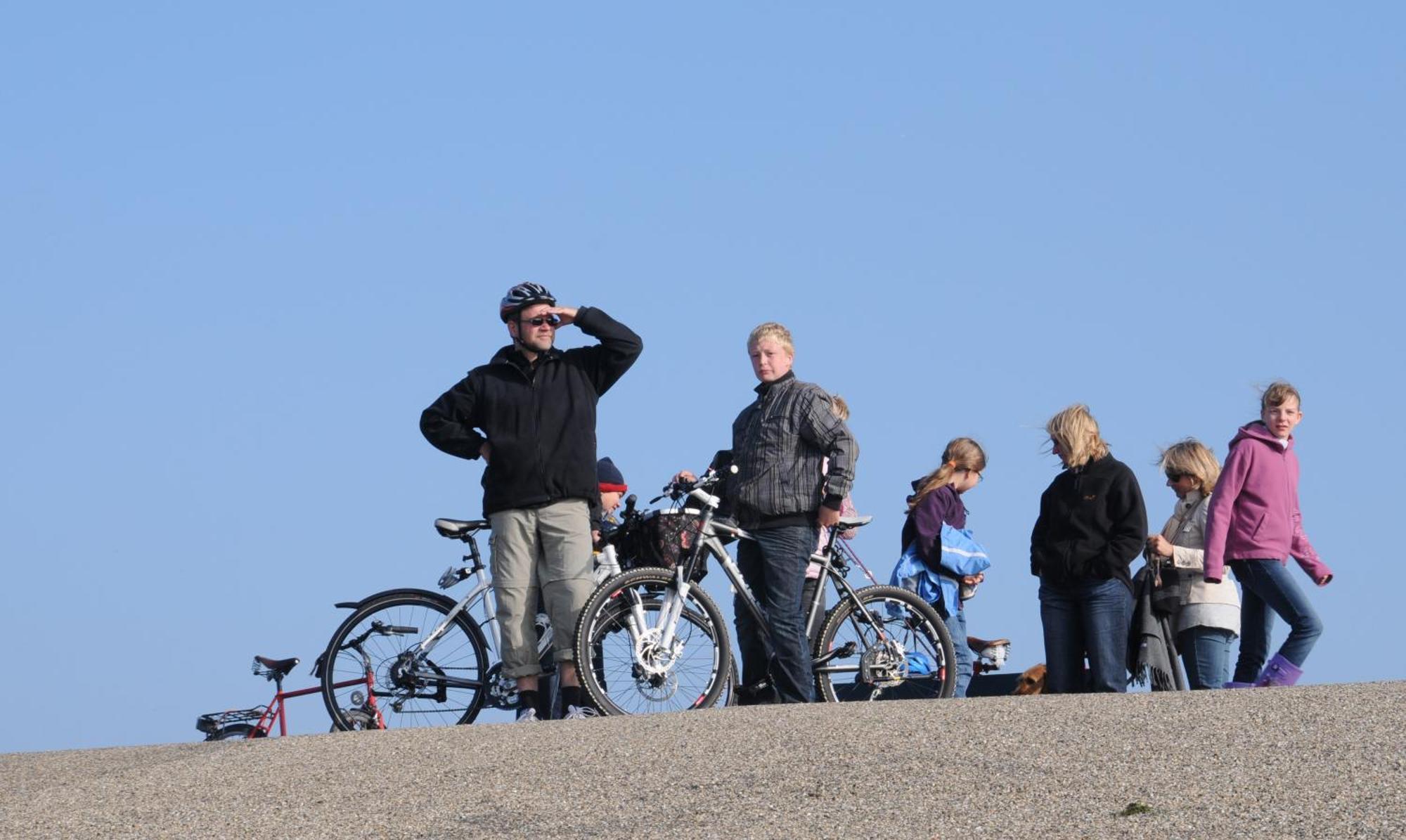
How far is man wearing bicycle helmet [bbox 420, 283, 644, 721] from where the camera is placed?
964cm

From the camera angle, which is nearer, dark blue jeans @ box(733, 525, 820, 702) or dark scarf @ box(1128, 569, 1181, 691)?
dark blue jeans @ box(733, 525, 820, 702)

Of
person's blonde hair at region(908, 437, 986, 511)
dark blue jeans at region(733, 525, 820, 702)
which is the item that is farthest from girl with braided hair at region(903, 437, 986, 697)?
dark blue jeans at region(733, 525, 820, 702)

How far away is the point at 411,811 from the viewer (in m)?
6.96

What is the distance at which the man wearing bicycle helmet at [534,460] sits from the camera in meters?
9.64

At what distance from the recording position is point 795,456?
9.88 m

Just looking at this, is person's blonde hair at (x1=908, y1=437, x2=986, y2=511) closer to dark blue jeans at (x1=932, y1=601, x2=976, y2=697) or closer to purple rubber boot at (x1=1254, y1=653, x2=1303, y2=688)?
dark blue jeans at (x1=932, y1=601, x2=976, y2=697)

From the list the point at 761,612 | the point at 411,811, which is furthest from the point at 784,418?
the point at 411,811

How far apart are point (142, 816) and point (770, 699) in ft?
12.2

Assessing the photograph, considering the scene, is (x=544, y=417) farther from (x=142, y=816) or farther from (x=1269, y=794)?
(x=1269, y=794)

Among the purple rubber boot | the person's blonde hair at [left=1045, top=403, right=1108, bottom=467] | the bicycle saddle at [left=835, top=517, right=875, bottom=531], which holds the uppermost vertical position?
the person's blonde hair at [left=1045, top=403, right=1108, bottom=467]

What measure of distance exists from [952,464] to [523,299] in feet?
9.60

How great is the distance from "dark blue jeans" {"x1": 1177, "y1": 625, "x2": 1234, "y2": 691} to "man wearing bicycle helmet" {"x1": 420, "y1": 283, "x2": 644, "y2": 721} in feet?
10.9

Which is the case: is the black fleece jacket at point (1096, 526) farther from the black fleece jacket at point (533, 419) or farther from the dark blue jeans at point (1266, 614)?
the black fleece jacket at point (533, 419)

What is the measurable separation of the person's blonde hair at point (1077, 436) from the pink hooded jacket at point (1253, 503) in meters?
0.74
